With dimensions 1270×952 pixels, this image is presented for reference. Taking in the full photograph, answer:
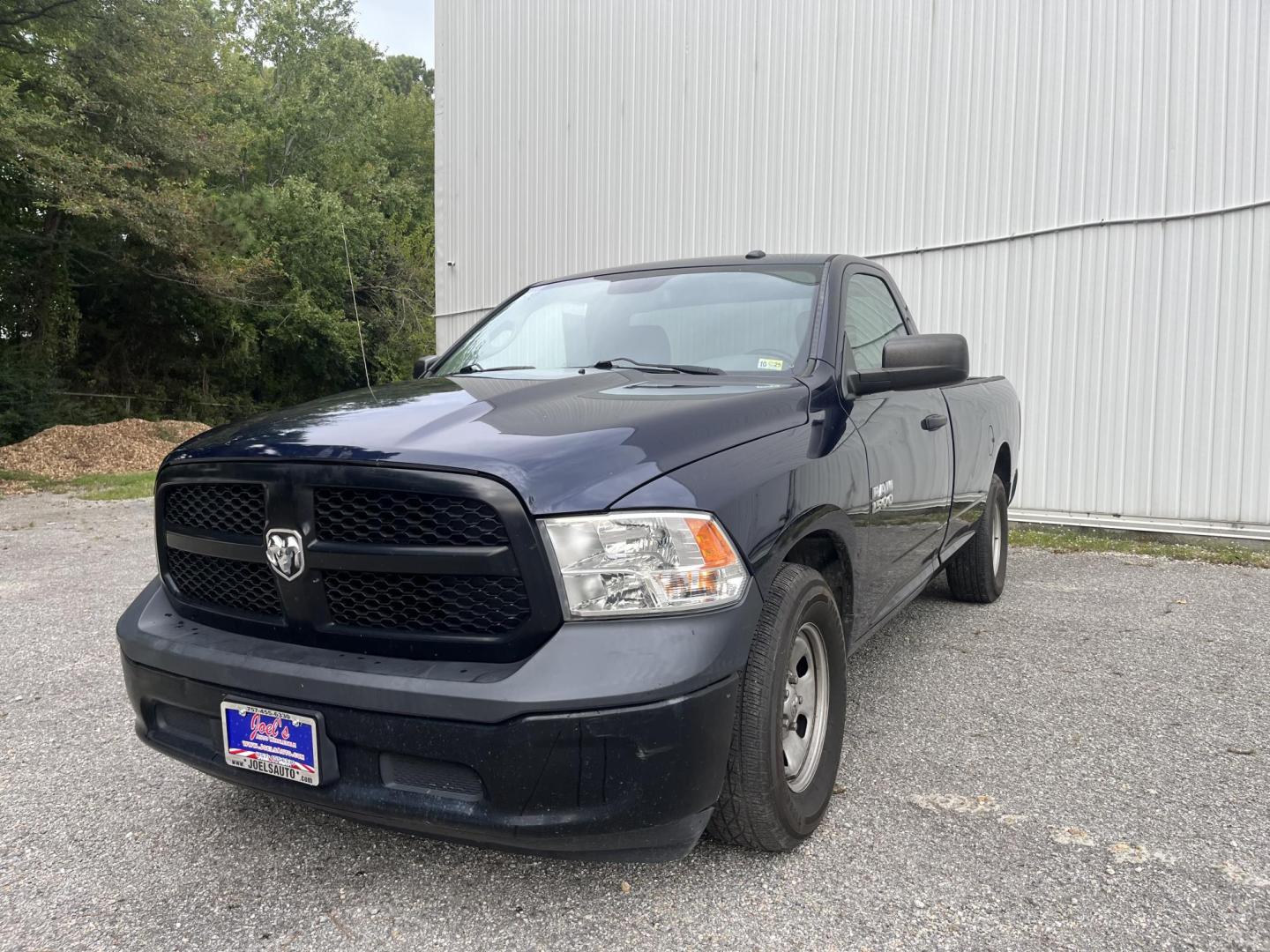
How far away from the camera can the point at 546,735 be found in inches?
75.1

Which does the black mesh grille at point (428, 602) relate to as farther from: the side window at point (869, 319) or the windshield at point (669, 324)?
the side window at point (869, 319)

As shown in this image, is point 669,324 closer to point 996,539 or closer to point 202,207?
point 996,539

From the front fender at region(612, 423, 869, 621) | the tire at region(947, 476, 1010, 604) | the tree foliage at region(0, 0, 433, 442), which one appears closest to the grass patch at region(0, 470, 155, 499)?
the tree foliage at region(0, 0, 433, 442)

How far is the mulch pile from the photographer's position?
14.6 m

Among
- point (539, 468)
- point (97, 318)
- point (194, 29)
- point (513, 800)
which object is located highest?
point (194, 29)

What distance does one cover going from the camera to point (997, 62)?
795 cm

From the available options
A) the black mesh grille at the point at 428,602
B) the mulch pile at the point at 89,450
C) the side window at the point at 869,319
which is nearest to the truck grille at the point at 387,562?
the black mesh grille at the point at 428,602

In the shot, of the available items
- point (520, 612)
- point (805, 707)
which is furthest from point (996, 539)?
point (520, 612)

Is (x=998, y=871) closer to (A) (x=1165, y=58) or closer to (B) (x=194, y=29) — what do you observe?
(A) (x=1165, y=58)

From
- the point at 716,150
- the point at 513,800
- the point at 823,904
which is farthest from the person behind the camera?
the point at 716,150

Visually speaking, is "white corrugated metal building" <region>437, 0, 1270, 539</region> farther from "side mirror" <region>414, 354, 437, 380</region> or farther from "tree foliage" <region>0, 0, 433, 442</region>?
"tree foliage" <region>0, 0, 433, 442</region>

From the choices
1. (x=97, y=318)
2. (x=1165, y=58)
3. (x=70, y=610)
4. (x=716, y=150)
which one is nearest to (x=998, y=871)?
(x=70, y=610)

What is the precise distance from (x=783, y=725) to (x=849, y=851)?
1.42 ft

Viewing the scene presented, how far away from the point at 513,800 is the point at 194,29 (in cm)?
1947
